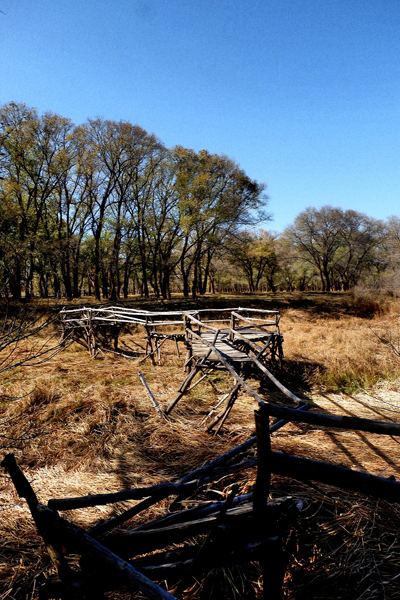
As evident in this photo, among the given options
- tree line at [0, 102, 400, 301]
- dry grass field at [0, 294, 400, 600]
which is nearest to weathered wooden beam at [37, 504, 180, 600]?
dry grass field at [0, 294, 400, 600]

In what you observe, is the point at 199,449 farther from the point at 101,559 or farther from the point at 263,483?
the point at 101,559

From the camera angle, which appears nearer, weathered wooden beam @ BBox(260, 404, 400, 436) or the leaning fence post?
weathered wooden beam @ BBox(260, 404, 400, 436)

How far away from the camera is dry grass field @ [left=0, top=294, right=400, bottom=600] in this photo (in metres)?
2.60

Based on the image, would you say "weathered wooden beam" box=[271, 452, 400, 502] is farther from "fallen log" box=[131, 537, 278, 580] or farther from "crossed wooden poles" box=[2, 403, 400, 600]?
"fallen log" box=[131, 537, 278, 580]

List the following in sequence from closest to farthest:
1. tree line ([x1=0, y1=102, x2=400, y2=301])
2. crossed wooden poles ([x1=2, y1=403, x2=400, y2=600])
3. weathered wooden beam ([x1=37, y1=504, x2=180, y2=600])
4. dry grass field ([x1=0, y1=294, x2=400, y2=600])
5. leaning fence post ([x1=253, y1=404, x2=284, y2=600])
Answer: weathered wooden beam ([x1=37, y1=504, x2=180, y2=600]), crossed wooden poles ([x1=2, y1=403, x2=400, y2=600]), leaning fence post ([x1=253, y1=404, x2=284, y2=600]), dry grass field ([x1=0, y1=294, x2=400, y2=600]), tree line ([x1=0, y1=102, x2=400, y2=301])

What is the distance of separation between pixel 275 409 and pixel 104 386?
266 inches

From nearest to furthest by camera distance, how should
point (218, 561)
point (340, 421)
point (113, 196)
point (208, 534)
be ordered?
point (208, 534), point (218, 561), point (340, 421), point (113, 196)

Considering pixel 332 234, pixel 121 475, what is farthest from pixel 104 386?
pixel 332 234

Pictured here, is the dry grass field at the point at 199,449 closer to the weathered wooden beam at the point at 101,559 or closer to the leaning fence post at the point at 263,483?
the leaning fence post at the point at 263,483

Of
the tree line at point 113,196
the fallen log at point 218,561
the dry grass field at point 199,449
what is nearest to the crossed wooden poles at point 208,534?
the fallen log at point 218,561

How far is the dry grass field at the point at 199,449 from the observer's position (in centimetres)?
260

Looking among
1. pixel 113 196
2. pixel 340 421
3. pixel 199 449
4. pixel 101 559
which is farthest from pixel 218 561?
pixel 113 196

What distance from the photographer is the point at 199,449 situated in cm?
510

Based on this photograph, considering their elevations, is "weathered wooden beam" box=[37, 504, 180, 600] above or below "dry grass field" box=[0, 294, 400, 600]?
above
